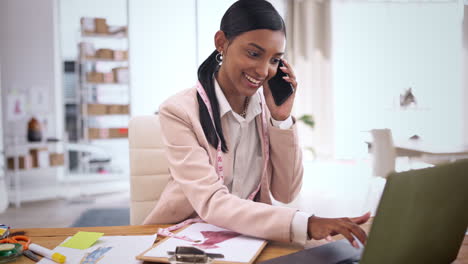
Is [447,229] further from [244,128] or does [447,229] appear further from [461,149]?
[461,149]

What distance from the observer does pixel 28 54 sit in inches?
161

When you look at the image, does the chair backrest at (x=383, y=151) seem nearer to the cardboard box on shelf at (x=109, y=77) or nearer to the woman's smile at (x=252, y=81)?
the woman's smile at (x=252, y=81)

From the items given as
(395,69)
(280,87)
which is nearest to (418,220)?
(280,87)

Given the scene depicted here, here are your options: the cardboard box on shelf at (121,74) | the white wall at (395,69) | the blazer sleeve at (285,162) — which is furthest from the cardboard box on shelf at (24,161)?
the white wall at (395,69)

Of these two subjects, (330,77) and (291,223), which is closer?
(291,223)

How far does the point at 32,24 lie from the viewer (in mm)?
4098

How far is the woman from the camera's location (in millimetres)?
829

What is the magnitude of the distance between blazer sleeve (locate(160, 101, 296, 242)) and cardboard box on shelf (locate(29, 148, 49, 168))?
3383 millimetres

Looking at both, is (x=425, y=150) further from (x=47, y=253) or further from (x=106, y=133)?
(x=106, y=133)

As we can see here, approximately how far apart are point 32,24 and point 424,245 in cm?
450

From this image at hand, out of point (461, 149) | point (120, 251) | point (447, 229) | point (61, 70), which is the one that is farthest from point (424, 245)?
point (61, 70)

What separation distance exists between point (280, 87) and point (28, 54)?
3782 mm

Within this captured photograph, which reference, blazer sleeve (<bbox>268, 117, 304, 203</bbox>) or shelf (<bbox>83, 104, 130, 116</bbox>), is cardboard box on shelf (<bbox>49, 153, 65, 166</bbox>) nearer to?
shelf (<bbox>83, 104, 130, 116</bbox>)

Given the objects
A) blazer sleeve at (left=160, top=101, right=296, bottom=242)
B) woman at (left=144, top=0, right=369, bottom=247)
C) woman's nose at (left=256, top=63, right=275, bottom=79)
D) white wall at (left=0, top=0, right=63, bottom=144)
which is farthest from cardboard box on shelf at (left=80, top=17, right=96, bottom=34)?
woman's nose at (left=256, top=63, right=275, bottom=79)
